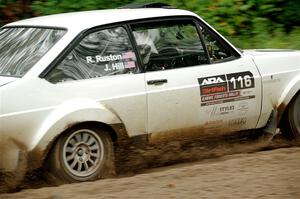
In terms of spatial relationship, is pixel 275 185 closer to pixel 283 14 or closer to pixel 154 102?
pixel 154 102

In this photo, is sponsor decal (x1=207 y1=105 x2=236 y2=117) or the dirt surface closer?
the dirt surface

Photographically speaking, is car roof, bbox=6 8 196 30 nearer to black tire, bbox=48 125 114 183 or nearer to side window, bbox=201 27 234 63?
side window, bbox=201 27 234 63

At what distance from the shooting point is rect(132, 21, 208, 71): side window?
6.33 metres

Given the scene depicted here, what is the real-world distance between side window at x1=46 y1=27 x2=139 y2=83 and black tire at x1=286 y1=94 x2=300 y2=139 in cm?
202

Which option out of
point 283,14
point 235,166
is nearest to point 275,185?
point 235,166

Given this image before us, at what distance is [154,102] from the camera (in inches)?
243

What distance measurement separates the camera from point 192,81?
638cm

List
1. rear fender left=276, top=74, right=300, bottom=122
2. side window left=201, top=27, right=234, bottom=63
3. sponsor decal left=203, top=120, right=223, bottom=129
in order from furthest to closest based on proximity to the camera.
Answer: rear fender left=276, top=74, right=300, bottom=122
side window left=201, top=27, right=234, bottom=63
sponsor decal left=203, top=120, right=223, bottom=129

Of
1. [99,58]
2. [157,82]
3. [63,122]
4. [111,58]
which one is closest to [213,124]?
[157,82]

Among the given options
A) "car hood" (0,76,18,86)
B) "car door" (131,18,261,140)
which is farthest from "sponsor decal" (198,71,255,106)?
"car hood" (0,76,18,86)

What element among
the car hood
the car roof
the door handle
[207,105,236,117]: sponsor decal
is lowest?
[207,105,236,117]: sponsor decal

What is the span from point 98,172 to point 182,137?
1012 mm

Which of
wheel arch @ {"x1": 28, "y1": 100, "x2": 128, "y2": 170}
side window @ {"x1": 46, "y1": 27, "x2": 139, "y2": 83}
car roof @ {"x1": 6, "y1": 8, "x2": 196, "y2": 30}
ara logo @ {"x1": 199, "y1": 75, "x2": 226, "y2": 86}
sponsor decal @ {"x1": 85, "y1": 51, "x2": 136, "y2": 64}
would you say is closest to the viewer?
wheel arch @ {"x1": 28, "y1": 100, "x2": 128, "y2": 170}

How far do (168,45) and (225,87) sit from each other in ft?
2.38
